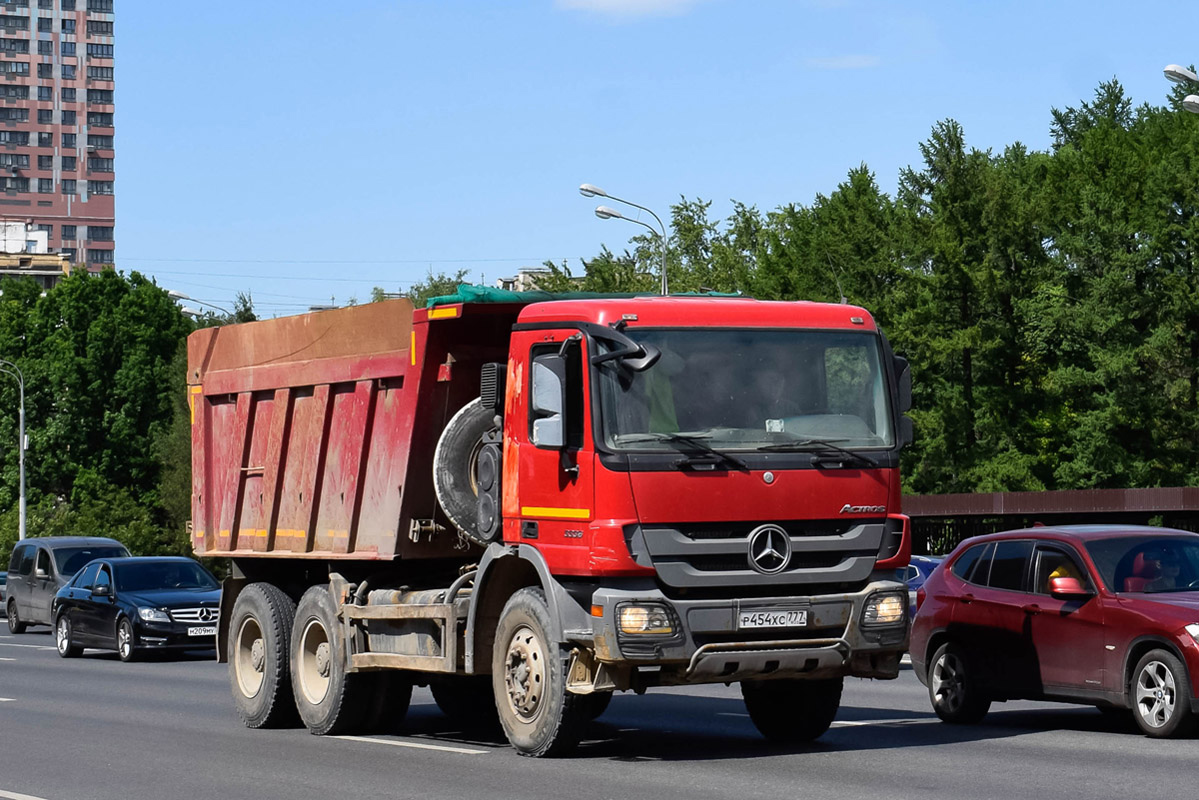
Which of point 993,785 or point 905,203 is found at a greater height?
point 905,203

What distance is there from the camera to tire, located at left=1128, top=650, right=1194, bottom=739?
12.3 meters

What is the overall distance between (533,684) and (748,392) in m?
2.28

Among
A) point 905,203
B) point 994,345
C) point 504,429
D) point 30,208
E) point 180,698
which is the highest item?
point 30,208

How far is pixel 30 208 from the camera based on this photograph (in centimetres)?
18612

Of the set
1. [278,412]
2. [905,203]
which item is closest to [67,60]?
[905,203]

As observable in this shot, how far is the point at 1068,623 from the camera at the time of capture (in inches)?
523

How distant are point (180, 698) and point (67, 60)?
582ft

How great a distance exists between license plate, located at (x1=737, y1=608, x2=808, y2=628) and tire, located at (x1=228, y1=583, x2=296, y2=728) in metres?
5.05

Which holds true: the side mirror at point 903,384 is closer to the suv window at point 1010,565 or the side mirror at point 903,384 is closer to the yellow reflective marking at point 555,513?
the yellow reflective marking at point 555,513

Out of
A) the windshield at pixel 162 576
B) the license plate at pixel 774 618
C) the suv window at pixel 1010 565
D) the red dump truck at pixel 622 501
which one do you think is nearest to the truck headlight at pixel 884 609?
the red dump truck at pixel 622 501

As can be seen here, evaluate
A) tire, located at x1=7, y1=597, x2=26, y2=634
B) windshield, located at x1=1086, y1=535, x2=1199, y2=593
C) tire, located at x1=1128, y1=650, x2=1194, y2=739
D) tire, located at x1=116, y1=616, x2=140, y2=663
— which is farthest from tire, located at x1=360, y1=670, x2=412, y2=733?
tire, located at x1=7, y1=597, x2=26, y2=634

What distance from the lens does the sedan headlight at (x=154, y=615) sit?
26500mm

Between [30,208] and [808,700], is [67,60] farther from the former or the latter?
[808,700]

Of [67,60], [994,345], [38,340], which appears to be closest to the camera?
[994,345]
